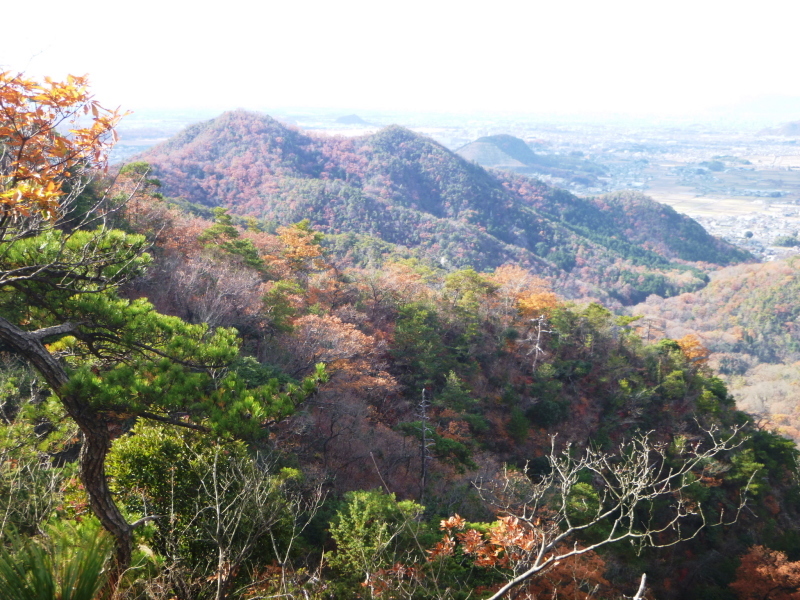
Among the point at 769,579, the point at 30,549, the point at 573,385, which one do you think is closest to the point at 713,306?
the point at 573,385

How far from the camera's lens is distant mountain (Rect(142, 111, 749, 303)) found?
65.3 meters

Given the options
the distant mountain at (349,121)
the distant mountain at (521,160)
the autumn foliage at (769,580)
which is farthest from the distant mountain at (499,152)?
the autumn foliage at (769,580)

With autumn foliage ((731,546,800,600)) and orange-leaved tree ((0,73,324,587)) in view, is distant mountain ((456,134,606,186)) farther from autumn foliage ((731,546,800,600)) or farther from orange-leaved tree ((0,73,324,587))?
orange-leaved tree ((0,73,324,587))

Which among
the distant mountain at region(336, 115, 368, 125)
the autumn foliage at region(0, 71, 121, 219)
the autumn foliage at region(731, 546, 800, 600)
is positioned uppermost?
the distant mountain at region(336, 115, 368, 125)

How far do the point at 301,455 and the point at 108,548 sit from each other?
28.3 ft

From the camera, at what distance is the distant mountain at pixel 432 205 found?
65312mm

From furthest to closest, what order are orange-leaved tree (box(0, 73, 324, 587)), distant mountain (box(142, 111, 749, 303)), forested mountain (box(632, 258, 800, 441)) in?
distant mountain (box(142, 111, 749, 303)) < forested mountain (box(632, 258, 800, 441)) < orange-leaved tree (box(0, 73, 324, 587))

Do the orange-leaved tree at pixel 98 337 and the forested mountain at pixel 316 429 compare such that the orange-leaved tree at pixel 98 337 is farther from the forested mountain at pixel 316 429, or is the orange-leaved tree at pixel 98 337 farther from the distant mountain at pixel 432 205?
the distant mountain at pixel 432 205

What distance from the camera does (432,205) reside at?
86.6 meters

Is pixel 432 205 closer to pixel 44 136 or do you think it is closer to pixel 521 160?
pixel 521 160

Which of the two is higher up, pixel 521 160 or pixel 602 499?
pixel 521 160

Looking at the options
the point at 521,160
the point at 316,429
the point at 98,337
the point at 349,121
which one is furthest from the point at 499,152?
the point at 98,337

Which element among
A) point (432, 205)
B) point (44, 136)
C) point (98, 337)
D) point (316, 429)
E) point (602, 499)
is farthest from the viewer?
point (432, 205)

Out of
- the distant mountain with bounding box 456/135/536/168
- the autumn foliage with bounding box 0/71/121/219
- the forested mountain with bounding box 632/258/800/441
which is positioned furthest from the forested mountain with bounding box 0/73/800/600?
the distant mountain with bounding box 456/135/536/168
